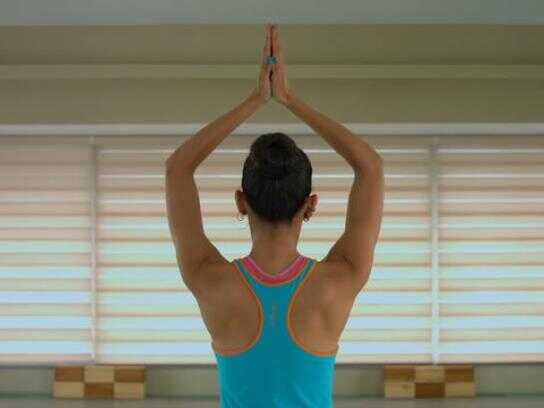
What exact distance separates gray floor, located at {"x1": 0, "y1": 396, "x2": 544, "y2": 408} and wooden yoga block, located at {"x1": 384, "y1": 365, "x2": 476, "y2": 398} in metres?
0.08

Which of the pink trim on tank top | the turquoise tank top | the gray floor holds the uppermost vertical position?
the pink trim on tank top

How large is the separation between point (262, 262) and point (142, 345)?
5116 millimetres

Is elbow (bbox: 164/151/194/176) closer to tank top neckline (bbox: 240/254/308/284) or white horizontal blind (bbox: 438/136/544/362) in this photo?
tank top neckline (bbox: 240/254/308/284)

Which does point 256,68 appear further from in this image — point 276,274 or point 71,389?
point 276,274

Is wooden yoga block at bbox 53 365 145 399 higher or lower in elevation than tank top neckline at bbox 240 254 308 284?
lower

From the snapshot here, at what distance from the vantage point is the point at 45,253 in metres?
6.29

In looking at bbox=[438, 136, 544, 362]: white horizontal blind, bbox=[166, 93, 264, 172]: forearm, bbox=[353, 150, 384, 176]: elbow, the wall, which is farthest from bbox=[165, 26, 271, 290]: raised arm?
bbox=[438, 136, 544, 362]: white horizontal blind

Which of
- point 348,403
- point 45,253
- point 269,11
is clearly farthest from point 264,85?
point 45,253

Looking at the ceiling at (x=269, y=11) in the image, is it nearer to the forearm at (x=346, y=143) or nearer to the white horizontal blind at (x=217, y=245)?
the white horizontal blind at (x=217, y=245)

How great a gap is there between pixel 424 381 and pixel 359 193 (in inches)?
196

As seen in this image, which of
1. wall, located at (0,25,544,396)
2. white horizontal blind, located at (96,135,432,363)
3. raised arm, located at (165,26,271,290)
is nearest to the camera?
raised arm, located at (165,26,271,290)

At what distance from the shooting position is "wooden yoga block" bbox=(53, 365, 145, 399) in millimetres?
6109

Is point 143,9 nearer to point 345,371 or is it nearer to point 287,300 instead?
point 345,371

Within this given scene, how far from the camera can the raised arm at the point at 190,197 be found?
1.41 m
